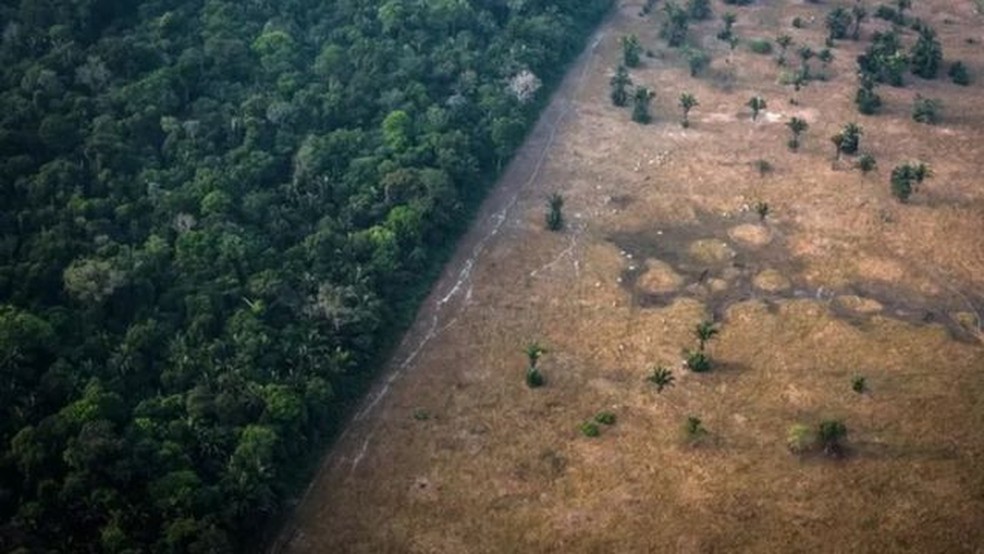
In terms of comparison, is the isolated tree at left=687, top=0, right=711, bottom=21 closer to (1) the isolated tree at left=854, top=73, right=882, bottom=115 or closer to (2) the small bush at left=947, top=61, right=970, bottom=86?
(1) the isolated tree at left=854, top=73, right=882, bottom=115

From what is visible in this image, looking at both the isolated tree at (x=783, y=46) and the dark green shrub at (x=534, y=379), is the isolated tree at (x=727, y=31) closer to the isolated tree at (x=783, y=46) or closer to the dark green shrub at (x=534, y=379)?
the isolated tree at (x=783, y=46)

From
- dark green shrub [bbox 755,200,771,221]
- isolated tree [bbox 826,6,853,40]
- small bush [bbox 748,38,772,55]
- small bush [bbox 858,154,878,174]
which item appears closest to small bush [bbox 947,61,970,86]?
isolated tree [bbox 826,6,853,40]

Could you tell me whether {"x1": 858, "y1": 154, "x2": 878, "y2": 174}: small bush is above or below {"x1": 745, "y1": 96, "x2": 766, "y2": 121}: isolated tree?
below

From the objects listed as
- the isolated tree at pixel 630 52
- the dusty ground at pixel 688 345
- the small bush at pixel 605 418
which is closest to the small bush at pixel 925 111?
the dusty ground at pixel 688 345

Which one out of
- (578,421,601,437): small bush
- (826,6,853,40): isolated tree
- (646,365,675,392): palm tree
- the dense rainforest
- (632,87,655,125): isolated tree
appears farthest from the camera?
(826,6,853,40): isolated tree

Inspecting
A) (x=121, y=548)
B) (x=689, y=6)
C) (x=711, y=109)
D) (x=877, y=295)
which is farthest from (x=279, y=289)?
(x=689, y=6)

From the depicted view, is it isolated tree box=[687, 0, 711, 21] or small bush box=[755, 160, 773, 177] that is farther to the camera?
isolated tree box=[687, 0, 711, 21]
